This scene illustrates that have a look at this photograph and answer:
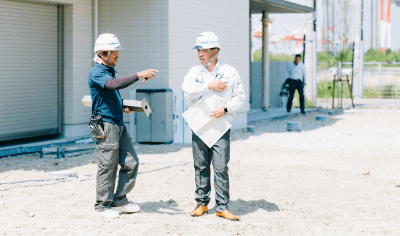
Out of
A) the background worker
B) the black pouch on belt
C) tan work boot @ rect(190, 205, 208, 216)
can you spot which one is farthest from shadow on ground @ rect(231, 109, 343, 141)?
the black pouch on belt

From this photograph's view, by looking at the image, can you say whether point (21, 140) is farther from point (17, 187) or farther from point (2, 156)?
point (17, 187)

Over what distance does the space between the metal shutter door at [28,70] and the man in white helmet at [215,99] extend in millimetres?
6021

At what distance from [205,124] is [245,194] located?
1.77m

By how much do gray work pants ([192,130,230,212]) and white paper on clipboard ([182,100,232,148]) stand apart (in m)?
0.07

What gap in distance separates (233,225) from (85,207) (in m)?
1.76

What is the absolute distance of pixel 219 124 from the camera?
5691 mm

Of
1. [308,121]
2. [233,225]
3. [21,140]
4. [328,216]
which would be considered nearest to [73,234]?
[233,225]

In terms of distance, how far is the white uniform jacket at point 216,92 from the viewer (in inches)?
224

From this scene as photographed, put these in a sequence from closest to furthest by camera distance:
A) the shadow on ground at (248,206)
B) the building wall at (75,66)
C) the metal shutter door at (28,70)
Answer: the shadow on ground at (248,206) → the metal shutter door at (28,70) → the building wall at (75,66)

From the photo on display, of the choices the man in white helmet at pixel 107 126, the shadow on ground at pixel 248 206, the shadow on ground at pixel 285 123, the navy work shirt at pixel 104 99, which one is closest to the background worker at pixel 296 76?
the shadow on ground at pixel 285 123

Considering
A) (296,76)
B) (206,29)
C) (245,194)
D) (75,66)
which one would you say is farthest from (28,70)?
(296,76)

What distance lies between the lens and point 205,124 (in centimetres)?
564

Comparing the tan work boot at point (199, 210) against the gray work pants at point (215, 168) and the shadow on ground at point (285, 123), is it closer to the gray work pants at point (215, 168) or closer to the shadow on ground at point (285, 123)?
the gray work pants at point (215, 168)

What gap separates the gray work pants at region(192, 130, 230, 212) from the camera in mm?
5664
